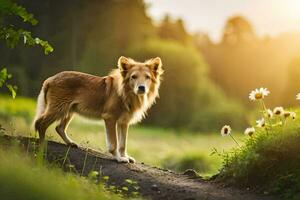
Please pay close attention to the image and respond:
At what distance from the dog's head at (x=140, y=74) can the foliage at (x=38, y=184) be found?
2.83m

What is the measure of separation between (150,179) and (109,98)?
6.80 feet

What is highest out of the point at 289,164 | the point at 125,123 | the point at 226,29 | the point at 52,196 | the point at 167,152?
the point at 226,29

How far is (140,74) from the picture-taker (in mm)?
11312

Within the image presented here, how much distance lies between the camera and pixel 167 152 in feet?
70.1

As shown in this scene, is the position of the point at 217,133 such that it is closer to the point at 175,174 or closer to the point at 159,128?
the point at 159,128

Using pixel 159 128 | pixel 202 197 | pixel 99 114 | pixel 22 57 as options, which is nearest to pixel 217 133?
pixel 159 128

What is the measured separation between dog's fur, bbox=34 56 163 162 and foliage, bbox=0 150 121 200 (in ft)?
9.18

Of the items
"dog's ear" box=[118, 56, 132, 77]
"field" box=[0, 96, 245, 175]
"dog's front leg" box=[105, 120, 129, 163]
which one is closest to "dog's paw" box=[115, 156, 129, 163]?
"dog's front leg" box=[105, 120, 129, 163]

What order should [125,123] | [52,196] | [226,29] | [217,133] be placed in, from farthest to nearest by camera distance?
[226,29], [217,133], [125,123], [52,196]

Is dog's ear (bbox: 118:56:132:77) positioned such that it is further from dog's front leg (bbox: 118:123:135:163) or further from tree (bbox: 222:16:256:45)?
tree (bbox: 222:16:256:45)

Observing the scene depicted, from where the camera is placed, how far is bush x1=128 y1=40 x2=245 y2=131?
37.0 metres

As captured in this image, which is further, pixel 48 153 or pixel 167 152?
pixel 167 152

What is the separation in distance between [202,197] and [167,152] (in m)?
12.1

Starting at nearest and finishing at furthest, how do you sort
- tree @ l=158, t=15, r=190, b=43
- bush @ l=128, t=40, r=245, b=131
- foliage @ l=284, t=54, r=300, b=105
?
bush @ l=128, t=40, r=245, b=131, foliage @ l=284, t=54, r=300, b=105, tree @ l=158, t=15, r=190, b=43
